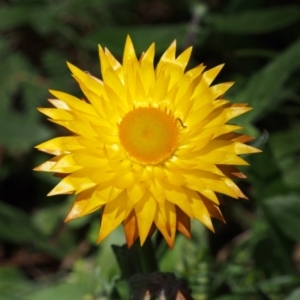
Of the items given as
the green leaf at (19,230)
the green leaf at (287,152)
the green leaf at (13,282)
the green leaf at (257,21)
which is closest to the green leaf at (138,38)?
the green leaf at (257,21)

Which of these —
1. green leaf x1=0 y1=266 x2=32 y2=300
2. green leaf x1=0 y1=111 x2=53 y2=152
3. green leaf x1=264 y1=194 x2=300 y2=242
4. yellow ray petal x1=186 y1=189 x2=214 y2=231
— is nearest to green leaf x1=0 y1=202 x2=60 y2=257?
green leaf x1=0 y1=266 x2=32 y2=300

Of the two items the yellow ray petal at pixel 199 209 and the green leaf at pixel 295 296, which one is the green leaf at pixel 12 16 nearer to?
the green leaf at pixel 295 296

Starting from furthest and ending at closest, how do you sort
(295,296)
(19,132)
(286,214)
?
(19,132)
(286,214)
(295,296)

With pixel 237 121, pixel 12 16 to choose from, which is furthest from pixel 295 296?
pixel 12 16

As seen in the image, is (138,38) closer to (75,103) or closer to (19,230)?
(19,230)

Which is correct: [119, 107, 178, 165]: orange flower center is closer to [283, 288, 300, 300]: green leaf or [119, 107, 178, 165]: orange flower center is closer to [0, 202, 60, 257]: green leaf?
[283, 288, 300, 300]: green leaf

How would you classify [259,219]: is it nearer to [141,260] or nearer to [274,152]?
[274,152]
